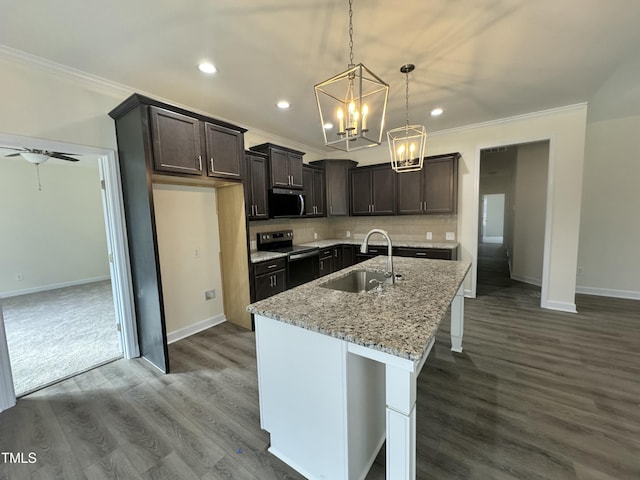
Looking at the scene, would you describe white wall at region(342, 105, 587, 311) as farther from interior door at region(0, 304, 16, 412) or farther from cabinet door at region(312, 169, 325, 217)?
interior door at region(0, 304, 16, 412)

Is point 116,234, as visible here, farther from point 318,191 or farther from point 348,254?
point 348,254

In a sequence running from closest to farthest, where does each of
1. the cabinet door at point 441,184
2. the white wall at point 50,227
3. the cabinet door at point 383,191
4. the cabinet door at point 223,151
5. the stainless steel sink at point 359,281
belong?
the stainless steel sink at point 359,281, the cabinet door at point 223,151, the cabinet door at point 441,184, the cabinet door at point 383,191, the white wall at point 50,227

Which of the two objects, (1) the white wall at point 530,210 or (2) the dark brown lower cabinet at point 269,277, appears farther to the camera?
(1) the white wall at point 530,210

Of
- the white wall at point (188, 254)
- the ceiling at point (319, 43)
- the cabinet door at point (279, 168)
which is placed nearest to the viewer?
the ceiling at point (319, 43)

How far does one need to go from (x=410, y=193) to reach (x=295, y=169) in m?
2.06

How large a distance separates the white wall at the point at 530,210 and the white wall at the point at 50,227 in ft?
29.7

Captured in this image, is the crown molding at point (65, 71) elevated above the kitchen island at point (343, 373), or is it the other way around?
the crown molding at point (65, 71)

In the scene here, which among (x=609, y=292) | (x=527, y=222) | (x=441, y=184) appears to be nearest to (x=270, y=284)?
(x=441, y=184)

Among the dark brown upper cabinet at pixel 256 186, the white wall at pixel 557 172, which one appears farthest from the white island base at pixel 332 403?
the white wall at pixel 557 172

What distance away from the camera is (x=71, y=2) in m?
1.57

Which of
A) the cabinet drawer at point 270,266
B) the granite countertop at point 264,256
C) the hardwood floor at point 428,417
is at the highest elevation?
the granite countertop at point 264,256

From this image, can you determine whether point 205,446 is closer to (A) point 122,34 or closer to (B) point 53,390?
(B) point 53,390

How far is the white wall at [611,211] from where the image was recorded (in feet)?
13.3

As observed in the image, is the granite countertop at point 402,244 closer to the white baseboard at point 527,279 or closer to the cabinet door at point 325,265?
the cabinet door at point 325,265
